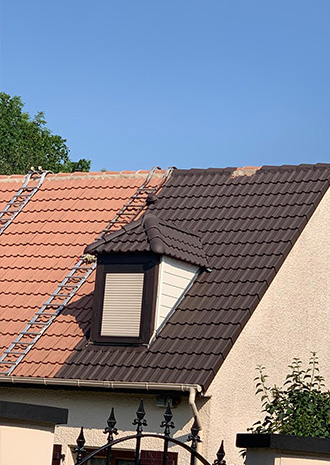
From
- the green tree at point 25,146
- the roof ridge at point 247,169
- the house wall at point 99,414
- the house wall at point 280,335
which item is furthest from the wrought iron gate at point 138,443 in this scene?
the green tree at point 25,146

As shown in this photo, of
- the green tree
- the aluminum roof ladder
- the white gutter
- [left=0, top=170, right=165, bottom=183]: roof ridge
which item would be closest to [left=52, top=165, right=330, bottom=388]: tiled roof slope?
the white gutter

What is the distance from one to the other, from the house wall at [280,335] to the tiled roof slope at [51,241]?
255cm

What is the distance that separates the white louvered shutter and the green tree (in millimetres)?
24562

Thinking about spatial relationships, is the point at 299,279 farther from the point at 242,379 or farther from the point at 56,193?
the point at 56,193

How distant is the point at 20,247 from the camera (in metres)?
18.3

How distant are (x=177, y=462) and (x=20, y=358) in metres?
2.98

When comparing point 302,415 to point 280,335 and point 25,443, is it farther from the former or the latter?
point 25,443

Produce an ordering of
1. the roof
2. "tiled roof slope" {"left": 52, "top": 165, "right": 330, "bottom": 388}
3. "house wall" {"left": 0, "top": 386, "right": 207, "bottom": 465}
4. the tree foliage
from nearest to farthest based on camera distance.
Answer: the tree foliage → "house wall" {"left": 0, "top": 386, "right": 207, "bottom": 465} → "tiled roof slope" {"left": 52, "top": 165, "right": 330, "bottom": 388} → the roof

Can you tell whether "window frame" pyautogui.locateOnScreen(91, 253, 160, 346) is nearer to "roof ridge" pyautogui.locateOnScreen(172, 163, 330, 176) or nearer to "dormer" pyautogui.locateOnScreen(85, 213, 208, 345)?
"dormer" pyautogui.locateOnScreen(85, 213, 208, 345)

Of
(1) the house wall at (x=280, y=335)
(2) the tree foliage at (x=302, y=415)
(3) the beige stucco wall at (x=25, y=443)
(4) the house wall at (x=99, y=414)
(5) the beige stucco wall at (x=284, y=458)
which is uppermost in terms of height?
(1) the house wall at (x=280, y=335)

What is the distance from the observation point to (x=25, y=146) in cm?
4103

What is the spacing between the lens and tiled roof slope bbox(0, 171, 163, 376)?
15.7 meters

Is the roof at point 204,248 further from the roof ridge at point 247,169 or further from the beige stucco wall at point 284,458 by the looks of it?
the beige stucco wall at point 284,458

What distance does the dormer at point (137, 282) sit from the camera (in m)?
14.8
